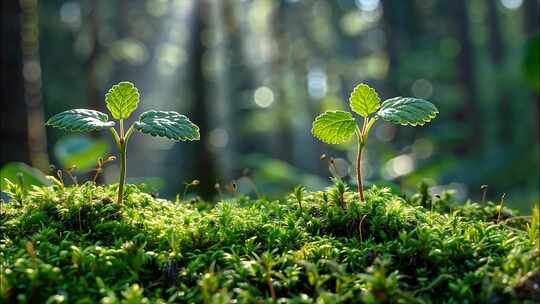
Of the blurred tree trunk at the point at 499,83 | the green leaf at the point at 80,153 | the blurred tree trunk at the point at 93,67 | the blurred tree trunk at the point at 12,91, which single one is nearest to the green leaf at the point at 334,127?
the green leaf at the point at 80,153

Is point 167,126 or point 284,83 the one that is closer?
point 167,126

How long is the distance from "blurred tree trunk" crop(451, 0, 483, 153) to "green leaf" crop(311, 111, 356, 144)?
17895mm

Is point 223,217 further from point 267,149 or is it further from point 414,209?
point 267,149

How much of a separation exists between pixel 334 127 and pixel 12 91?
487 cm

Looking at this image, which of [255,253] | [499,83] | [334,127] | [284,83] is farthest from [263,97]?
[255,253]

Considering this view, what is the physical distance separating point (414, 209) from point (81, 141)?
4.87 metres

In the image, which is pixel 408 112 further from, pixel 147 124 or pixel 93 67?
pixel 93 67

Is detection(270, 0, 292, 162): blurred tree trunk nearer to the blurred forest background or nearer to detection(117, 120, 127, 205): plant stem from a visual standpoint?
the blurred forest background

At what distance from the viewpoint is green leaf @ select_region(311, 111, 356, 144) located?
Result: 1926 mm

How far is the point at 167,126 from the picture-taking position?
71.0 inches

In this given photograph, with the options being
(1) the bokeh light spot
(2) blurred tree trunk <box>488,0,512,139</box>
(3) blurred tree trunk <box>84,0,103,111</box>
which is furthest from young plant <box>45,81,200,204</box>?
(2) blurred tree trunk <box>488,0,512,139</box>

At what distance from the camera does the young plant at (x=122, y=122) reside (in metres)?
1.74

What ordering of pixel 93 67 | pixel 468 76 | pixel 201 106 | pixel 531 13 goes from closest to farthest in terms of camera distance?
pixel 201 106
pixel 93 67
pixel 531 13
pixel 468 76

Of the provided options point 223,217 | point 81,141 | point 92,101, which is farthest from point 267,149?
point 223,217
